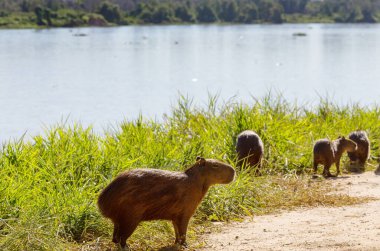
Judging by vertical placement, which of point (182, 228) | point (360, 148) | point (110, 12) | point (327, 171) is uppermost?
point (182, 228)

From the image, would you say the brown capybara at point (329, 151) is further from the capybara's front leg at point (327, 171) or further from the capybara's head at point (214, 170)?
the capybara's head at point (214, 170)

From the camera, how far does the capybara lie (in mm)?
8875

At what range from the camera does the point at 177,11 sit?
97.9m

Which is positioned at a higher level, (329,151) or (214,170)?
(214,170)

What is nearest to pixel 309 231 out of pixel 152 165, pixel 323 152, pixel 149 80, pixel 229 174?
pixel 229 174

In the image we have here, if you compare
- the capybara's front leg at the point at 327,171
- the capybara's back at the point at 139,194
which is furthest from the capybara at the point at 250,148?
the capybara's back at the point at 139,194

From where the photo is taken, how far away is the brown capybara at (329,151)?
9.09 meters

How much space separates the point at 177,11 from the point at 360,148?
89.6 metres

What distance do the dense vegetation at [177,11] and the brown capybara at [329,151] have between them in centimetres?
6948

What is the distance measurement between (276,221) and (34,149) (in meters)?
2.83

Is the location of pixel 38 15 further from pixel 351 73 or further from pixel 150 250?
pixel 150 250

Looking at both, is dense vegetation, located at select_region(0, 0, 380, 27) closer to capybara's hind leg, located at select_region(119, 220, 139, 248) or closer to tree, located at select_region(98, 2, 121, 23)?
tree, located at select_region(98, 2, 121, 23)

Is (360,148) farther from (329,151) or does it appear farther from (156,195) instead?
(156,195)

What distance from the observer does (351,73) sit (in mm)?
28938
